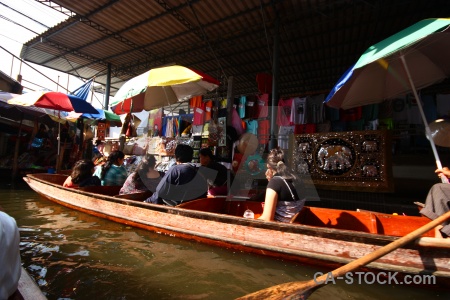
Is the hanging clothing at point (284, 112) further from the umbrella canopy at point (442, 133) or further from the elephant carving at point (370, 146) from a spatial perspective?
the umbrella canopy at point (442, 133)

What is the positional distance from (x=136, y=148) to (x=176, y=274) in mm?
8298

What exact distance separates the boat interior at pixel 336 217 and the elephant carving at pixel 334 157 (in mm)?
2075

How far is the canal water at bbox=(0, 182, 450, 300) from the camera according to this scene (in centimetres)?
237

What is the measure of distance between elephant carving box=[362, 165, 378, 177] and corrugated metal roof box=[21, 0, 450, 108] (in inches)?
114

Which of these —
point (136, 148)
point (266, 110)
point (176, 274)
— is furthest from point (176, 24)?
point (176, 274)

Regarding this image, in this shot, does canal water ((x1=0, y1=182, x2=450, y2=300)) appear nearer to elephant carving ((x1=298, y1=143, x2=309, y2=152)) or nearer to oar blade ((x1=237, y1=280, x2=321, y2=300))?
oar blade ((x1=237, y1=280, x2=321, y2=300))

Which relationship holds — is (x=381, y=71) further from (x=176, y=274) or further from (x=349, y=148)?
(x=176, y=274)

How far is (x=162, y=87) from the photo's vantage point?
6.54 meters

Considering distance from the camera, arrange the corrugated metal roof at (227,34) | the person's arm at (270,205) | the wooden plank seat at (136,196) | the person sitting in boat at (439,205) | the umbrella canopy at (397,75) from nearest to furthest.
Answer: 1. the person sitting in boat at (439,205)
2. the person's arm at (270,205)
3. the umbrella canopy at (397,75)
4. the wooden plank seat at (136,196)
5. the corrugated metal roof at (227,34)

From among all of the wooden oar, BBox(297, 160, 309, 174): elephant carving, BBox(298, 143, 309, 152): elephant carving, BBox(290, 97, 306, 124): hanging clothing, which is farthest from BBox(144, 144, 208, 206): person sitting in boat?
BBox(290, 97, 306, 124): hanging clothing

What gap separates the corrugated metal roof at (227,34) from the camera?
6961 millimetres

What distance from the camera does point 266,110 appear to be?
777 centimetres

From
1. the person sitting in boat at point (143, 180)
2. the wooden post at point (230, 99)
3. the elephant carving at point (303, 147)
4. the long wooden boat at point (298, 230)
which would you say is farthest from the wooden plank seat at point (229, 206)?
the wooden post at point (230, 99)

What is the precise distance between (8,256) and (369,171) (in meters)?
6.00
